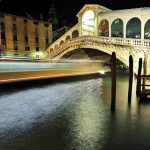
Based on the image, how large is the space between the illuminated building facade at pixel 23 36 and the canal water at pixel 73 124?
20.8m

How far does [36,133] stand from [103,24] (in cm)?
2368

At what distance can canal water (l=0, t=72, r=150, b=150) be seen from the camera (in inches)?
275

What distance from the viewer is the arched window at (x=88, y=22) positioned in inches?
1138

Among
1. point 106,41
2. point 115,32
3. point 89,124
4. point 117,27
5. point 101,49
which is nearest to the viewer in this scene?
point 89,124

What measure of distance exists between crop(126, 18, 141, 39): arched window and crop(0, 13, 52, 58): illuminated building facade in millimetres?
15278

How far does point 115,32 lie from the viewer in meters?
27.8

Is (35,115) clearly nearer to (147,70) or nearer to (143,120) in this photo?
(143,120)

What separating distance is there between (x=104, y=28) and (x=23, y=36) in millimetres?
13583

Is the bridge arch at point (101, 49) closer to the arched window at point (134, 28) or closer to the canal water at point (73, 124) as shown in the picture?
the arched window at point (134, 28)

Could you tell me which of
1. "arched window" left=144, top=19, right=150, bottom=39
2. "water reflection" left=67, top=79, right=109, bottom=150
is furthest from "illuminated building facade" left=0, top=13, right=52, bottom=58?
"water reflection" left=67, top=79, right=109, bottom=150

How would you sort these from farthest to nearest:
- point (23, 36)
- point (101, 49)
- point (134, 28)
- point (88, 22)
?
point (23, 36) → point (88, 22) → point (134, 28) → point (101, 49)

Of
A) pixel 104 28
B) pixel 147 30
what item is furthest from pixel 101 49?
pixel 147 30

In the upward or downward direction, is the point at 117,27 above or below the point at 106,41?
above

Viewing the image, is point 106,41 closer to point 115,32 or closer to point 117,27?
point 117,27
